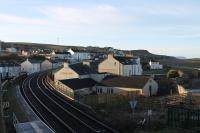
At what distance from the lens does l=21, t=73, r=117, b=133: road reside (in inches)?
1294

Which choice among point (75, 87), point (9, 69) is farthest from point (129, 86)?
point (9, 69)

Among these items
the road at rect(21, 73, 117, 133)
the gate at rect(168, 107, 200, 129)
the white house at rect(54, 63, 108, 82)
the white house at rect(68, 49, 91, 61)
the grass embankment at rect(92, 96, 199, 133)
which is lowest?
the road at rect(21, 73, 117, 133)

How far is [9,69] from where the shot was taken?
102m

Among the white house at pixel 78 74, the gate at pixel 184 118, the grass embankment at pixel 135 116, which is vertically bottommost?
the grass embankment at pixel 135 116

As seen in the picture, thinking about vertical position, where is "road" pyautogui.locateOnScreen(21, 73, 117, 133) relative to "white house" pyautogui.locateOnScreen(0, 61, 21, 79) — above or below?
below

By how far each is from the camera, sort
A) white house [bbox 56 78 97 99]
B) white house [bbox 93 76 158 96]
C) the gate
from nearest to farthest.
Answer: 1. the gate
2. white house [bbox 56 78 97 99]
3. white house [bbox 93 76 158 96]

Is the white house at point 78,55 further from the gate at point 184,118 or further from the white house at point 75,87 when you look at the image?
the gate at point 184,118

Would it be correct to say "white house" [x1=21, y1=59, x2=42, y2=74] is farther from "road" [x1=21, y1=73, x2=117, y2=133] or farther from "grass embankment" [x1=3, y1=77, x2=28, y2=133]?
"road" [x1=21, y1=73, x2=117, y2=133]

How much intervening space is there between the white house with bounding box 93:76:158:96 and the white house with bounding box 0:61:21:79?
39227 millimetres

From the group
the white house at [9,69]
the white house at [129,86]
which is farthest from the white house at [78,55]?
the white house at [129,86]

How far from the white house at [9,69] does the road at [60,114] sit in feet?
116

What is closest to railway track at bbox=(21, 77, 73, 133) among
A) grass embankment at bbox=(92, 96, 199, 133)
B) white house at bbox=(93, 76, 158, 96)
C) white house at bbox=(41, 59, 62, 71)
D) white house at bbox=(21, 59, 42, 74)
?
grass embankment at bbox=(92, 96, 199, 133)

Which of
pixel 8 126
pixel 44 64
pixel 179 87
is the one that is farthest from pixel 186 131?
pixel 44 64

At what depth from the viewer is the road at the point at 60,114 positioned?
3288 cm
